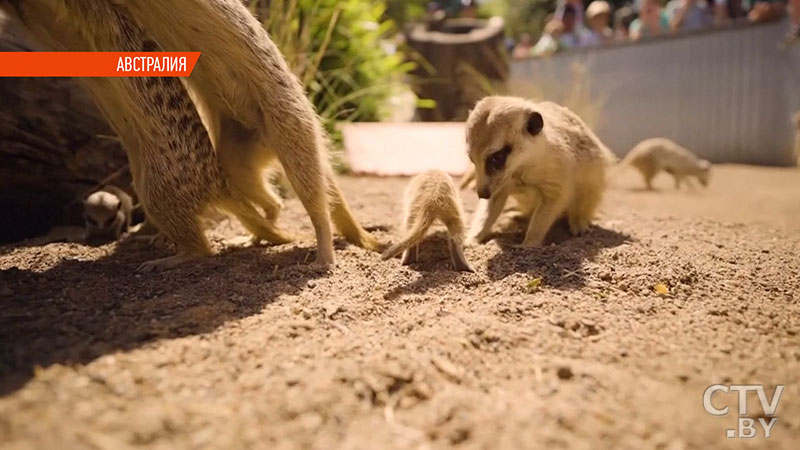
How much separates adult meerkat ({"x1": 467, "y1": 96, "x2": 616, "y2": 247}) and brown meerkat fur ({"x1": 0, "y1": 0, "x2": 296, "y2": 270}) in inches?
51.4

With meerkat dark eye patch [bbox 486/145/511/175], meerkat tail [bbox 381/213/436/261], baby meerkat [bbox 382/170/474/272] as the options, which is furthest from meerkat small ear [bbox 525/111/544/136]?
meerkat tail [bbox 381/213/436/261]

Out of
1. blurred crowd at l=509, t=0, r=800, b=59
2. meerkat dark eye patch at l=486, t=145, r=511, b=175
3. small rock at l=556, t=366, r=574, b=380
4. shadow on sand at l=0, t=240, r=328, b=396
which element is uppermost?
blurred crowd at l=509, t=0, r=800, b=59

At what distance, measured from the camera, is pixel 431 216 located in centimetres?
263

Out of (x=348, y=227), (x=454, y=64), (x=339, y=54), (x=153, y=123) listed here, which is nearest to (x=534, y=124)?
(x=348, y=227)

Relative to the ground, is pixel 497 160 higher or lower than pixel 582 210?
higher

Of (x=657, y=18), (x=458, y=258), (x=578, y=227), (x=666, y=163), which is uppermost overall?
(x=657, y=18)

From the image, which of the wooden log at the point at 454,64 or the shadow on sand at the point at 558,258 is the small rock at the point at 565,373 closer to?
the shadow on sand at the point at 558,258

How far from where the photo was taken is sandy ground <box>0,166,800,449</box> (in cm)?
131

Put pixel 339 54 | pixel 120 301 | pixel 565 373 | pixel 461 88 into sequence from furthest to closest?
pixel 461 88
pixel 339 54
pixel 120 301
pixel 565 373

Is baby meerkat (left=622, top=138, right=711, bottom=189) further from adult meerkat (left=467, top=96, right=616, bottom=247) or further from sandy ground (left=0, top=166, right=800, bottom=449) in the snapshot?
sandy ground (left=0, top=166, right=800, bottom=449)

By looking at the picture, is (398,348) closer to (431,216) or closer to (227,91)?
(431,216)

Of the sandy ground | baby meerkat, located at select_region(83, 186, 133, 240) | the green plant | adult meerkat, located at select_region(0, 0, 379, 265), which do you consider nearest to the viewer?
the sandy ground

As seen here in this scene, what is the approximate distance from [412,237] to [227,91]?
1.12m

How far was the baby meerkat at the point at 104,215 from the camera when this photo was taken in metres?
3.19
